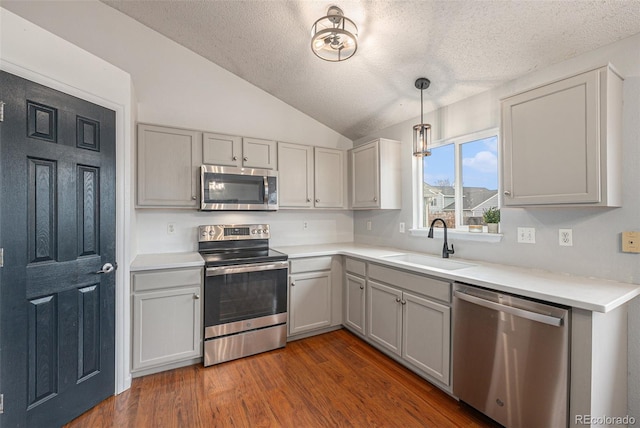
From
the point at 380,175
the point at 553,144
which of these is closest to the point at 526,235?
the point at 553,144

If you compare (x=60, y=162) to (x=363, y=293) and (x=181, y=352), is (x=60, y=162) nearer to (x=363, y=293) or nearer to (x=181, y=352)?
(x=181, y=352)

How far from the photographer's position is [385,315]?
2500mm

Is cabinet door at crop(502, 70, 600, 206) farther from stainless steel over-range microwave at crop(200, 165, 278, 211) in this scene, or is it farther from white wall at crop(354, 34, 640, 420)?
stainless steel over-range microwave at crop(200, 165, 278, 211)

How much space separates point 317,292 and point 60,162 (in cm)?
227

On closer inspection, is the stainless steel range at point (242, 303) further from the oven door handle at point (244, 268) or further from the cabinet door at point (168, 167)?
the cabinet door at point (168, 167)

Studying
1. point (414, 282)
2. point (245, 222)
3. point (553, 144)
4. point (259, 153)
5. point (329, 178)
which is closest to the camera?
point (553, 144)

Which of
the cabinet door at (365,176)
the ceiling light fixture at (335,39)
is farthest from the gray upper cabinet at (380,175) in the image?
the ceiling light fixture at (335,39)

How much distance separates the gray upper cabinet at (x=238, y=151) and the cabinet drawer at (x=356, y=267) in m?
1.32

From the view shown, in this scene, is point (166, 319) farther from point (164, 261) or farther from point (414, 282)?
point (414, 282)

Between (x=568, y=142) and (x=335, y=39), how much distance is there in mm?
1517

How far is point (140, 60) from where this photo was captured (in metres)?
2.74

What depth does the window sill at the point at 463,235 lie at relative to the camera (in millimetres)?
2285

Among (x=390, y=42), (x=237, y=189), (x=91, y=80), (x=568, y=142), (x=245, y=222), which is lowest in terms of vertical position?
(x=245, y=222)

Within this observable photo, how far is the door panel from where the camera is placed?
150 cm
